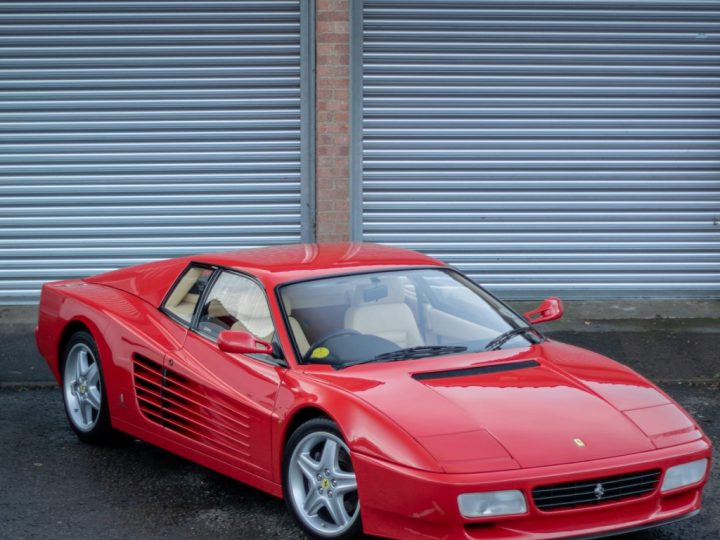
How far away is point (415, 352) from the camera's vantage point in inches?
231

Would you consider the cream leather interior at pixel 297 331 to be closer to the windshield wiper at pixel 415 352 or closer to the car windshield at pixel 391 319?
the car windshield at pixel 391 319

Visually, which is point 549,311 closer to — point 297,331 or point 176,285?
point 297,331

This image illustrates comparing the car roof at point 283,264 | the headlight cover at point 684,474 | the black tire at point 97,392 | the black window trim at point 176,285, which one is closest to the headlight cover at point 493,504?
the headlight cover at point 684,474

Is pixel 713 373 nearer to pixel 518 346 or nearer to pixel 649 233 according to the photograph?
pixel 649 233

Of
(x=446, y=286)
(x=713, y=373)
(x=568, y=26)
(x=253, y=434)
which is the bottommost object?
(x=713, y=373)

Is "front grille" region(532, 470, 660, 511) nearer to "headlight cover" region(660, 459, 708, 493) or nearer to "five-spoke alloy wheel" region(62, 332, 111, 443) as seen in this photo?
"headlight cover" region(660, 459, 708, 493)

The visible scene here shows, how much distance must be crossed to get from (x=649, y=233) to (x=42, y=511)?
7621 millimetres

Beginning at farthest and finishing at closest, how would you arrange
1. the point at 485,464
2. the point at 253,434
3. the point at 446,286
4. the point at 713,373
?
the point at 713,373 → the point at 446,286 → the point at 253,434 → the point at 485,464

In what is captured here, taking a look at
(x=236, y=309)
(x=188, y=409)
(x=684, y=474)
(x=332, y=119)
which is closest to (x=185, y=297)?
(x=236, y=309)

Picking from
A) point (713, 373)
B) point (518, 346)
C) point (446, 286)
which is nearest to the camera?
point (518, 346)

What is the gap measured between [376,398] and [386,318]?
958 millimetres

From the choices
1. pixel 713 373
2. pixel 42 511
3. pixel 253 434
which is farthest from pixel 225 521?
pixel 713 373

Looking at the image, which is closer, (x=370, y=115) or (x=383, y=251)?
(x=383, y=251)

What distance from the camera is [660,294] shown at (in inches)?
474
